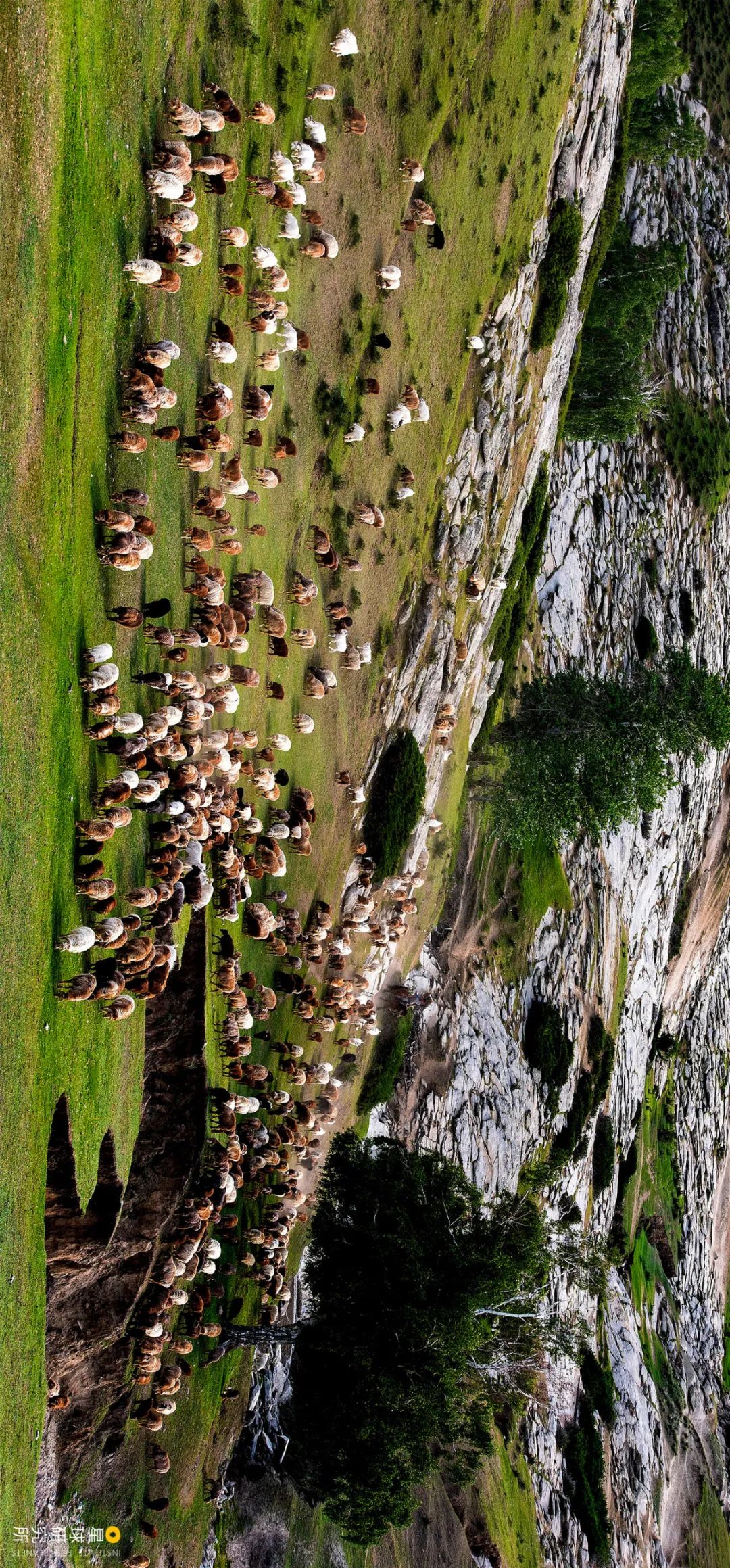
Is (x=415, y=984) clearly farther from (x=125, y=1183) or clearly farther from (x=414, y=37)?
(x=414, y=37)

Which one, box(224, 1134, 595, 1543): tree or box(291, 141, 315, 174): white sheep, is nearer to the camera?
box(224, 1134, 595, 1543): tree

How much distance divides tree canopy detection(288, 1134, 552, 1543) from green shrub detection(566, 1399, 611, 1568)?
21.9 m

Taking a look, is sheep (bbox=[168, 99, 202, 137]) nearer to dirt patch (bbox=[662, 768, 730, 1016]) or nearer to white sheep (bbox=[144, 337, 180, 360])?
white sheep (bbox=[144, 337, 180, 360])

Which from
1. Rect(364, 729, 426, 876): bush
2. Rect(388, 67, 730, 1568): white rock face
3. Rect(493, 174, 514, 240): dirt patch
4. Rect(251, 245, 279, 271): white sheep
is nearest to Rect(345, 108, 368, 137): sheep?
Rect(251, 245, 279, 271): white sheep

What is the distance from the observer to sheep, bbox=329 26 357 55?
33.8 m

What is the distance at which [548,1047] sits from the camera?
54.0 meters

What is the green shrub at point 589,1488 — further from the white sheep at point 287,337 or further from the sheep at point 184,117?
the sheep at point 184,117

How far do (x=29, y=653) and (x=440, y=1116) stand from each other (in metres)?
32.3

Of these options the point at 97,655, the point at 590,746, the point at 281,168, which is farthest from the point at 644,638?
the point at 97,655

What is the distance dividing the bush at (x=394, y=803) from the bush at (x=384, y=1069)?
6.39m

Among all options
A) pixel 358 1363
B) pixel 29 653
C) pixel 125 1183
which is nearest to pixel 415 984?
pixel 358 1363

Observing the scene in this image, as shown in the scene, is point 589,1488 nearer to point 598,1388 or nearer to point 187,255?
point 598,1388

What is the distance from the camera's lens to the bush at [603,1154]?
61375 millimetres

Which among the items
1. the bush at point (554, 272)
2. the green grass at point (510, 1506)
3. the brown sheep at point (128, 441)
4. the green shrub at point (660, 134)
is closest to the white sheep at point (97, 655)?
the brown sheep at point (128, 441)
